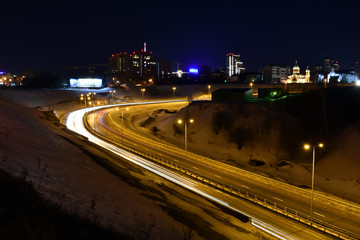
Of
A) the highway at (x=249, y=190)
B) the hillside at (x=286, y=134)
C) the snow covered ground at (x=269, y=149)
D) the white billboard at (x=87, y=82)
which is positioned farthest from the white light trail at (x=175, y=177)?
the white billboard at (x=87, y=82)

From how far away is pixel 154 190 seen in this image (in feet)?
80.3

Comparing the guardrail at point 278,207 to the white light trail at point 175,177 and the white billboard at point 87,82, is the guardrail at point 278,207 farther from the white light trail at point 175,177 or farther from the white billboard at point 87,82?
the white billboard at point 87,82

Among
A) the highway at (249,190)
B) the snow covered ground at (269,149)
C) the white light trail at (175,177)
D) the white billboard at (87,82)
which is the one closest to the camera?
the white light trail at (175,177)

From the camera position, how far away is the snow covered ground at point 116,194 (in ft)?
50.1

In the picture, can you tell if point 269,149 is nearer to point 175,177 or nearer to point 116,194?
point 175,177

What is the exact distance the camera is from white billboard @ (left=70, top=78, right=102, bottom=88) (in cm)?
13288

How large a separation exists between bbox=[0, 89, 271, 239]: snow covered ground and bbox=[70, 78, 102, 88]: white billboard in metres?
103

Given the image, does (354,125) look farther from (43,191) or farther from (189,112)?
(43,191)

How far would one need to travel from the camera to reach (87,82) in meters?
133

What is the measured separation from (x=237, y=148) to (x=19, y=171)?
1646 inches

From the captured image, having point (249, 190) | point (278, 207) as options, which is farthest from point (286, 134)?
point (278, 207)

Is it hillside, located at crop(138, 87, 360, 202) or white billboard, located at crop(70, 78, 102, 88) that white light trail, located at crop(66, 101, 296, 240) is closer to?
hillside, located at crop(138, 87, 360, 202)

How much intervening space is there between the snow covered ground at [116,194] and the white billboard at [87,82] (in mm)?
102878

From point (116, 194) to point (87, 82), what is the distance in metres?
121
